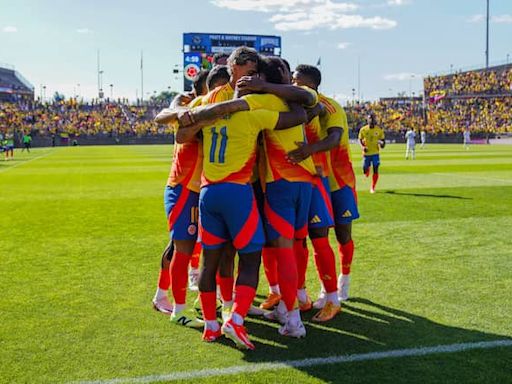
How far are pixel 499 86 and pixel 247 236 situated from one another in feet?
247

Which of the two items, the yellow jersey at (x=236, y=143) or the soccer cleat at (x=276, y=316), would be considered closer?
the yellow jersey at (x=236, y=143)

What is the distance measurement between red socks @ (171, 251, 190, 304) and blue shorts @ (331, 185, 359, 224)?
1.53 m

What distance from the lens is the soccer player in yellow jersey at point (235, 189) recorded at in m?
4.46

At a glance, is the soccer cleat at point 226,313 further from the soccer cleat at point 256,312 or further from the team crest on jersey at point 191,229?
the team crest on jersey at point 191,229

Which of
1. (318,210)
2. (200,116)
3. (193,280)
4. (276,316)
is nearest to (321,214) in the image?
(318,210)

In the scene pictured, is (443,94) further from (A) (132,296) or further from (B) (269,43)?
(A) (132,296)

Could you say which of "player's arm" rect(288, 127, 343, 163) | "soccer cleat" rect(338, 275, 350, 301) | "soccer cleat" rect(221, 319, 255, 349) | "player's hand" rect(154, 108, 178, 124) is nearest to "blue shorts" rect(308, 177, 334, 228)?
"player's arm" rect(288, 127, 343, 163)

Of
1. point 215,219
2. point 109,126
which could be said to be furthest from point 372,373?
point 109,126

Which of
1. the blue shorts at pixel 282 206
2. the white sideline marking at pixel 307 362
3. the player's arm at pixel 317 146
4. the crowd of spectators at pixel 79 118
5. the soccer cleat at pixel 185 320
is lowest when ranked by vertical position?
the white sideline marking at pixel 307 362

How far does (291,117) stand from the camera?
178 inches

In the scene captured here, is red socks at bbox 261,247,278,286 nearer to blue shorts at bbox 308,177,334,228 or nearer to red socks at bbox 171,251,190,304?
blue shorts at bbox 308,177,334,228

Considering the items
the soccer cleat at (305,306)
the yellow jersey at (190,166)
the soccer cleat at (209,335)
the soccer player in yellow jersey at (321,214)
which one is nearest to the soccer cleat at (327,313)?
the soccer player in yellow jersey at (321,214)

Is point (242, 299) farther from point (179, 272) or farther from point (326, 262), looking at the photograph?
point (326, 262)

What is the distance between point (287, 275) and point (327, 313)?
76 centimetres
